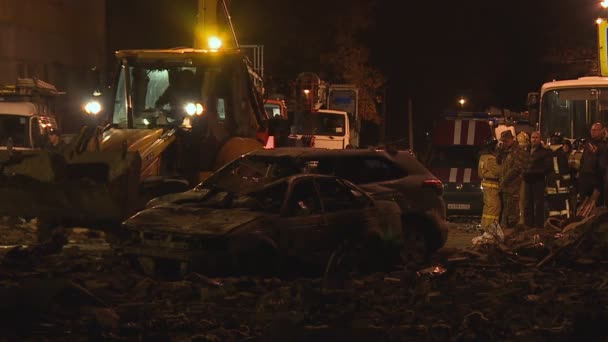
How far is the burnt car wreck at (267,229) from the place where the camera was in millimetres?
10273

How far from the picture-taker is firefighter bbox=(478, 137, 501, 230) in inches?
639

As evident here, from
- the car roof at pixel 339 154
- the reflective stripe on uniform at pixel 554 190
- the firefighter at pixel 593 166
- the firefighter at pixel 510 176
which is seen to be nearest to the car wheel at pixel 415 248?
the car roof at pixel 339 154

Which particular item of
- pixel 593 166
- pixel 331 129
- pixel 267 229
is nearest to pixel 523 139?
pixel 593 166

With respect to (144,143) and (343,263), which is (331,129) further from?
(343,263)

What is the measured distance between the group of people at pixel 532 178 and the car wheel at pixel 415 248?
9.63 feet

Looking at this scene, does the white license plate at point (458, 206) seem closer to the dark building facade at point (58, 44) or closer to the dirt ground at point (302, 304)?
the dirt ground at point (302, 304)

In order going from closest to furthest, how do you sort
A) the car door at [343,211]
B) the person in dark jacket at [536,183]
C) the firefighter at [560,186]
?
the car door at [343,211] < the person in dark jacket at [536,183] < the firefighter at [560,186]

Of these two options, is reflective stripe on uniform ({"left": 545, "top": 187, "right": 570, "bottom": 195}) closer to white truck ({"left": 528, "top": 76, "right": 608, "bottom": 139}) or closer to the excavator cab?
white truck ({"left": 528, "top": 76, "right": 608, "bottom": 139})

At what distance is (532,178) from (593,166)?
1.04 meters

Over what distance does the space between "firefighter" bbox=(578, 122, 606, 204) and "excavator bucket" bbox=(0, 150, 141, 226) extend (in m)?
7.39

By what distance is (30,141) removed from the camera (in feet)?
63.4

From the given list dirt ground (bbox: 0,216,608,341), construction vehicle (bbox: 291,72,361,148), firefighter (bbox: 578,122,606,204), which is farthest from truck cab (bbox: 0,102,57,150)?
firefighter (bbox: 578,122,606,204)

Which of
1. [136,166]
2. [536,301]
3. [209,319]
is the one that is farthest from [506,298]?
[136,166]

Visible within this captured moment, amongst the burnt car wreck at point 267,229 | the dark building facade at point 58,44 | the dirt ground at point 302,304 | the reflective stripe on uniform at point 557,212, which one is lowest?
the dirt ground at point 302,304
